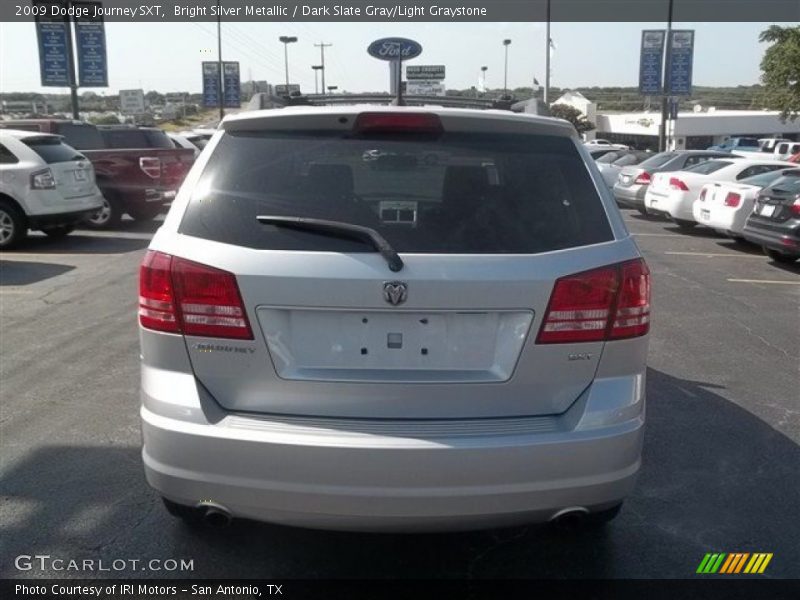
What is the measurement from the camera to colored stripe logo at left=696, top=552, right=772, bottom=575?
334 cm

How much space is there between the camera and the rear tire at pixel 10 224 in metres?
11.4

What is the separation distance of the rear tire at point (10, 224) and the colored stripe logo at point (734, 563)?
35.0ft

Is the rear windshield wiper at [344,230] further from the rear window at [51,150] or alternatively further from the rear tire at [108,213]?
the rear tire at [108,213]

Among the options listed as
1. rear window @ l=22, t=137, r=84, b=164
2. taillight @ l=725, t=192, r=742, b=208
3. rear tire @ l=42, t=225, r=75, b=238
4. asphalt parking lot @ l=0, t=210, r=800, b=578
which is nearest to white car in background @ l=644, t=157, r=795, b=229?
taillight @ l=725, t=192, r=742, b=208

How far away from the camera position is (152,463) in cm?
286

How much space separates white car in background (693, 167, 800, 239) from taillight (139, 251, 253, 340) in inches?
434

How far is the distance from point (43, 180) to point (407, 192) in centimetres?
998

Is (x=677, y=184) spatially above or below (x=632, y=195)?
above

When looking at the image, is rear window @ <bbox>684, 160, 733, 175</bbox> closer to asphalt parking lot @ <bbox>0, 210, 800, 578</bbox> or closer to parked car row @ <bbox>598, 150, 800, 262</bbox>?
parked car row @ <bbox>598, 150, 800, 262</bbox>

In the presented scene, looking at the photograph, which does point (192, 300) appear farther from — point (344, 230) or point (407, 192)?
point (407, 192)

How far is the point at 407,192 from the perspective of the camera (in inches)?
118

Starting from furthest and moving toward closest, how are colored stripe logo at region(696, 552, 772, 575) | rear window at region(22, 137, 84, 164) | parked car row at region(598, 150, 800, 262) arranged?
rear window at region(22, 137, 84, 164), parked car row at region(598, 150, 800, 262), colored stripe logo at region(696, 552, 772, 575)

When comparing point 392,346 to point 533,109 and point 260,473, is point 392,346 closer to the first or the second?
point 260,473

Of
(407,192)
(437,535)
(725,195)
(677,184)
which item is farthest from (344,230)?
(677,184)
